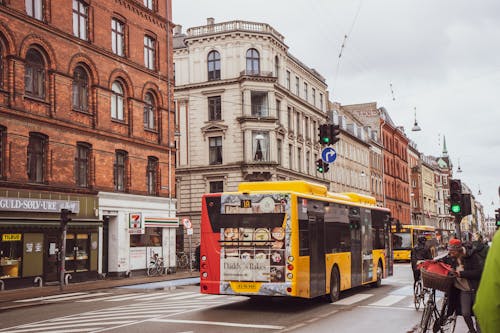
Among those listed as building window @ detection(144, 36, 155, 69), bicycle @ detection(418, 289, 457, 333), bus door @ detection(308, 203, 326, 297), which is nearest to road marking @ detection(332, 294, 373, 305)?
bus door @ detection(308, 203, 326, 297)

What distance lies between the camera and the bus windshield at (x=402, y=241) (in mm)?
46625

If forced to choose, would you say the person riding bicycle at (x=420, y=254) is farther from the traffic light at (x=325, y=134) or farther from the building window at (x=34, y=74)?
the building window at (x=34, y=74)

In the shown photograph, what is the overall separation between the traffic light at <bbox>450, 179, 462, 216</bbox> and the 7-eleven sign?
17490 millimetres

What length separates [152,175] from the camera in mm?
34250

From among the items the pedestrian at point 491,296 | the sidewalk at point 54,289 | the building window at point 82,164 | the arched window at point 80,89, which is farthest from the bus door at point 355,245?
the pedestrian at point 491,296

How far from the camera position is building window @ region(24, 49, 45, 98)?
83.4 ft

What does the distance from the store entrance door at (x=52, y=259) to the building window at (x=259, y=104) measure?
2348 centimetres

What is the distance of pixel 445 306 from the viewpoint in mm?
9727

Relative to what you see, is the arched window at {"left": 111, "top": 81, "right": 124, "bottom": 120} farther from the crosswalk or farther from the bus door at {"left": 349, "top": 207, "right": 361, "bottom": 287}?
the bus door at {"left": 349, "top": 207, "right": 361, "bottom": 287}

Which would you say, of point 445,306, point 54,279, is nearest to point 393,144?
point 54,279

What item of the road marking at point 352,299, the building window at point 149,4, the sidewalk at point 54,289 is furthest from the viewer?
the building window at point 149,4

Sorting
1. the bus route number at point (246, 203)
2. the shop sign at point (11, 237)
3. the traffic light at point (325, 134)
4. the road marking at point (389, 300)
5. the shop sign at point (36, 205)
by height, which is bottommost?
the road marking at point (389, 300)

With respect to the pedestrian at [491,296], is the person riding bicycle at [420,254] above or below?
below

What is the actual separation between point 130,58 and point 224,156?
15.5 metres
